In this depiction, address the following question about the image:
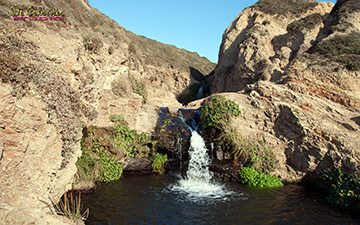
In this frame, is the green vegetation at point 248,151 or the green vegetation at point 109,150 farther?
the green vegetation at point 248,151

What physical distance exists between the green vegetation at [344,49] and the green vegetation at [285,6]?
10.7 m

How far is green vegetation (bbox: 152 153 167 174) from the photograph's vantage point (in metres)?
11.4

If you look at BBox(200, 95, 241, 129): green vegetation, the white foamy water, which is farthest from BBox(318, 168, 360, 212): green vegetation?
BBox(200, 95, 241, 129): green vegetation

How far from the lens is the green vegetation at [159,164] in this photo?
11.4m

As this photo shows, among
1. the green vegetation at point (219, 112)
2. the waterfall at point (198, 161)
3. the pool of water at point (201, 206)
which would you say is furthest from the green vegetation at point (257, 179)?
the green vegetation at point (219, 112)

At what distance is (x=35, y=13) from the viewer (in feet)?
29.1

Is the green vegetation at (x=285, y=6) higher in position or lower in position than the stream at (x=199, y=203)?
higher

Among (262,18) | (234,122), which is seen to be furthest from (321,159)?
(262,18)

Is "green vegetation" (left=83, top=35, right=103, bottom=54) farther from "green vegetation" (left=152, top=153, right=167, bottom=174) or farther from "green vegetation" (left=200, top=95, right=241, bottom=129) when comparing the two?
"green vegetation" (left=200, top=95, right=241, bottom=129)

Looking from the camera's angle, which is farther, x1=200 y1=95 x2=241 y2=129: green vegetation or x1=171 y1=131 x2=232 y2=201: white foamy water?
x1=200 y1=95 x2=241 y2=129: green vegetation

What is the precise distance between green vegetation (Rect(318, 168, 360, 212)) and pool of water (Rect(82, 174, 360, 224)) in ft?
1.78

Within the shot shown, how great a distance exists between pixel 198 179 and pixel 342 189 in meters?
6.37

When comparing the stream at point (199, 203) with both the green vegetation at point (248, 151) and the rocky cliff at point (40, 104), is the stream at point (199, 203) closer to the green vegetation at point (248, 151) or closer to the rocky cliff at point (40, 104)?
the green vegetation at point (248, 151)

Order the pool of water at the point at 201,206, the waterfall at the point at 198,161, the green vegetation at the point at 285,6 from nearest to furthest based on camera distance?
the pool of water at the point at 201,206 < the waterfall at the point at 198,161 < the green vegetation at the point at 285,6
